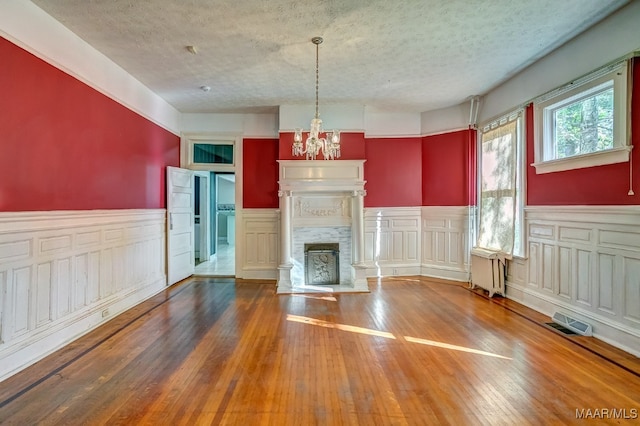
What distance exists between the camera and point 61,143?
121 inches

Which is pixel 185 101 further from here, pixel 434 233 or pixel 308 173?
pixel 434 233

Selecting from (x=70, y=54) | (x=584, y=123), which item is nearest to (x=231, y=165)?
(x=70, y=54)

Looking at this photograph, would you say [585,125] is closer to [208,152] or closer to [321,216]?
[321,216]

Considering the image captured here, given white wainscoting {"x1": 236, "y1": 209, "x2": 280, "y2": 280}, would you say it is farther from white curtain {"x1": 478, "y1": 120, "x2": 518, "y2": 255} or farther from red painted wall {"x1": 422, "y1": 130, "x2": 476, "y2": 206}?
white curtain {"x1": 478, "y1": 120, "x2": 518, "y2": 255}

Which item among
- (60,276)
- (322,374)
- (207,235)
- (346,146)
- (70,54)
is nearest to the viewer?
(322,374)

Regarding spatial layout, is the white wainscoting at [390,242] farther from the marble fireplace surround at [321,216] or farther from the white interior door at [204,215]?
the white interior door at [204,215]

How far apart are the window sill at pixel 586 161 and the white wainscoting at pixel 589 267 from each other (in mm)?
445

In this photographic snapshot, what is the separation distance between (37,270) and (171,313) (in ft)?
5.08

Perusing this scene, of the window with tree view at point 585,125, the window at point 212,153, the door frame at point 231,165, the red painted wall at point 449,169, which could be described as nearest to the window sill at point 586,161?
the window with tree view at point 585,125

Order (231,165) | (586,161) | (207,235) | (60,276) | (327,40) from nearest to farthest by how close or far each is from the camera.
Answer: (60,276) < (586,161) < (327,40) < (231,165) < (207,235)

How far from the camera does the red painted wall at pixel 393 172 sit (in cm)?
600

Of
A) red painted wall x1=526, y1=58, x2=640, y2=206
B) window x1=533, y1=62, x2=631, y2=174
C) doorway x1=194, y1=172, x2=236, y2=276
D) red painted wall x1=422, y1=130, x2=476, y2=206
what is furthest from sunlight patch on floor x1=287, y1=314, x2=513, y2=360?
red painted wall x1=422, y1=130, x2=476, y2=206

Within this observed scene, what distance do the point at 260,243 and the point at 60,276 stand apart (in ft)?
10.5

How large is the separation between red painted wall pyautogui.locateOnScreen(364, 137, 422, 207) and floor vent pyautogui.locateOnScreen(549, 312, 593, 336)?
290 centimetres
